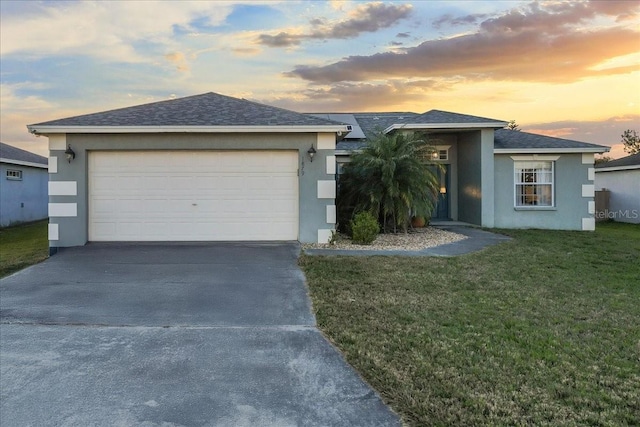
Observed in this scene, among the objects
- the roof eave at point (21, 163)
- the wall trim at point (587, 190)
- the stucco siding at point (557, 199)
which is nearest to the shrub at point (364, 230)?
the stucco siding at point (557, 199)

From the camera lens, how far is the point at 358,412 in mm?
3318

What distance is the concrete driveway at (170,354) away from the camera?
3.34 m

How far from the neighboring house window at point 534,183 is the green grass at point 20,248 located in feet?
47.9

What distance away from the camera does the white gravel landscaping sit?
10602 millimetres

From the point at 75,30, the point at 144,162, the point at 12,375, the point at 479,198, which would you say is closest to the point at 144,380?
the point at 12,375

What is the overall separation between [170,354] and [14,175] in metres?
21.0

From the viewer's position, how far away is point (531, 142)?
15648mm

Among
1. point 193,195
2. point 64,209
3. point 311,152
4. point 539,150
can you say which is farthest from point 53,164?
point 539,150

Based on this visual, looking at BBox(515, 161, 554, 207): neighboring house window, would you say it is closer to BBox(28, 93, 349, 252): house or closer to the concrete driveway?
BBox(28, 93, 349, 252): house

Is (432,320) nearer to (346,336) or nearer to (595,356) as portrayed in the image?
(346,336)

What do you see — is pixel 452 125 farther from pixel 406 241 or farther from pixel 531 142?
pixel 406 241

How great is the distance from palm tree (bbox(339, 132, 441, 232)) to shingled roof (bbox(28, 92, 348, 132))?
1800 mm

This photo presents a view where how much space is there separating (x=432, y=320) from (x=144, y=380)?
3262mm

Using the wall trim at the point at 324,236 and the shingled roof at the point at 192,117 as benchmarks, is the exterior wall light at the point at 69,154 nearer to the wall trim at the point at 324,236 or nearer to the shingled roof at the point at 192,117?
the shingled roof at the point at 192,117
